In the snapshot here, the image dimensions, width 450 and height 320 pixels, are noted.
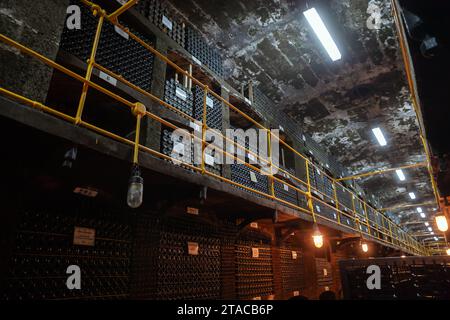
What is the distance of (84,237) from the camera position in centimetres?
343

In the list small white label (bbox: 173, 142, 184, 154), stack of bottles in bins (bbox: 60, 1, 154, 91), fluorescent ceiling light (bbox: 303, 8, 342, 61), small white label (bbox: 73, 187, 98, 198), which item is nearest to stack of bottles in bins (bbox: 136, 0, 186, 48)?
stack of bottles in bins (bbox: 60, 1, 154, 91)

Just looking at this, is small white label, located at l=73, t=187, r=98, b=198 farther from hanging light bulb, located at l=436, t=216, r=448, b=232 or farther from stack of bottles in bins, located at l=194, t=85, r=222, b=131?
hanging light bulb, located at l=436, t=216, r=448, b=232

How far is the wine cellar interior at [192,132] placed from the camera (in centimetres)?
263

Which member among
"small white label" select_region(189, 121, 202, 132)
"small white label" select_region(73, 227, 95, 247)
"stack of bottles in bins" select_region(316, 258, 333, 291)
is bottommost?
"stack of bottles in bins" select_region(316, 258, 333, 291)

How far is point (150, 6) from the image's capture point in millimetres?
5625

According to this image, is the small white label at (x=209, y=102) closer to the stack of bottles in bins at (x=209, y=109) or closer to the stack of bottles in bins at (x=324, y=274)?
the stack of bottles in bins at (x=209, y=109)

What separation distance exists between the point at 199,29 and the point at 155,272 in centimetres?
540

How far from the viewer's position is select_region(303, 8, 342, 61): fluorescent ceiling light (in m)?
6.27

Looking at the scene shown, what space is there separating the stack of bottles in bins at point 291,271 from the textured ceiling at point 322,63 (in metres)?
4.70

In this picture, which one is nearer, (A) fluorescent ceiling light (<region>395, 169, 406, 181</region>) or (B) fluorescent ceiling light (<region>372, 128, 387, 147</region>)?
(B) fluorescent ceiling light (<region>372, 128, 387, 147</region>)

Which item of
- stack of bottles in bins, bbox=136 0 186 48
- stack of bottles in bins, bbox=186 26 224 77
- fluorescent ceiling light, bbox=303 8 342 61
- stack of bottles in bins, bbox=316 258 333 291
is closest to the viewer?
stack of bottles in bins, bbox=136 0 186 48

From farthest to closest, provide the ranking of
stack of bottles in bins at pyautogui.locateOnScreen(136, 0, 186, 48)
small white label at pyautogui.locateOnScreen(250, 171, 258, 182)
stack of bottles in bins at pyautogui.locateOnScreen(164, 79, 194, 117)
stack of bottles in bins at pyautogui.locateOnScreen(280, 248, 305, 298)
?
stack of bottles in bins at pyautogui.locateOnScreen(280, 248, 305, 298), small white label at pyautogui.locateOnScreen(250, 171, 258, 182), stack of bottles in bins at pyautogui.locateOnScreen(136, 0, 186, 48), stack of bottles in bins at pyautogui.locateOnScreen(164, 79, 194, 117)

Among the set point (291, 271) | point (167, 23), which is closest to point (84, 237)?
point (167, 23)

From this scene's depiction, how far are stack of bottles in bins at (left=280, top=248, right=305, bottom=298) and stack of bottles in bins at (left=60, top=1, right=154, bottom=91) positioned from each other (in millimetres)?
5520
